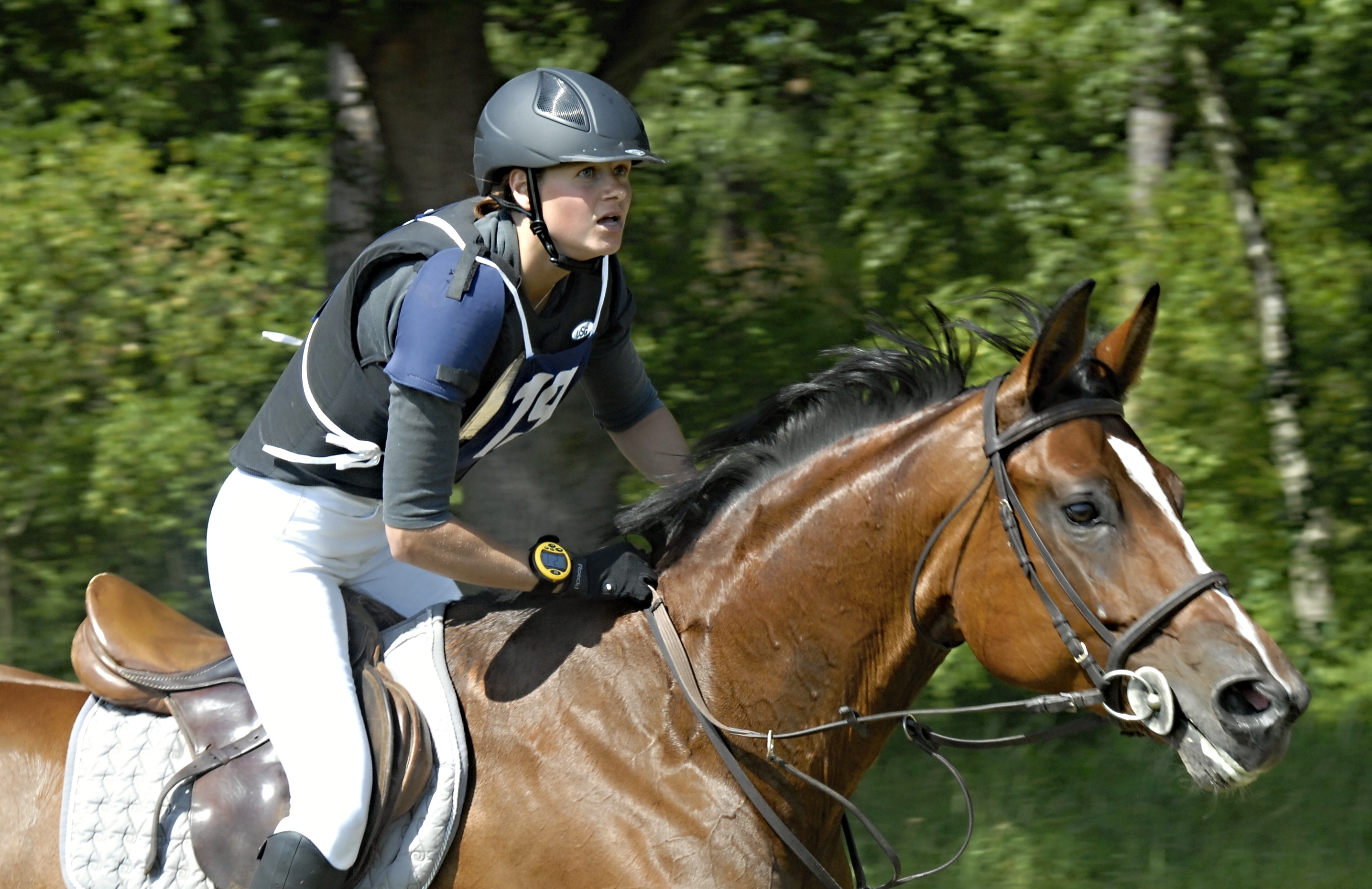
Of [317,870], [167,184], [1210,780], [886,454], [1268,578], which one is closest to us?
[1210,780]

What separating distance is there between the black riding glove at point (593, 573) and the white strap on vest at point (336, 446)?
42 cm

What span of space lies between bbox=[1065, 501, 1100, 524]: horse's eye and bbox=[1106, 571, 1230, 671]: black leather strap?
0.68 ft

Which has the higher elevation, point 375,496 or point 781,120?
point 375,496

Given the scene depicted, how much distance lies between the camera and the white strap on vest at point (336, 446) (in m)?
2.69

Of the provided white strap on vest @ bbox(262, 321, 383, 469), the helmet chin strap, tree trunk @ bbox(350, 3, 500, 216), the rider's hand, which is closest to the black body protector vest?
white strap on vest @ bbox(262, 321, 383, 469)

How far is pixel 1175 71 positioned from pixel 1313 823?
12.2 feet

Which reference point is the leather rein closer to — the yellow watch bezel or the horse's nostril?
the horse's nostril

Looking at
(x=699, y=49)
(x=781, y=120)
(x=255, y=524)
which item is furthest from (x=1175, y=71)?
(x=255, y=524)

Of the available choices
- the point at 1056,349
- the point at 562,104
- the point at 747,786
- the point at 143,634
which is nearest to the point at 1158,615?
the point at 1056,349

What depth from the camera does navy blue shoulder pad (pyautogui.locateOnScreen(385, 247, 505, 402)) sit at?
96.7 inches

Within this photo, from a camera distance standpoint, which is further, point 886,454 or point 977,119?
point 977,119

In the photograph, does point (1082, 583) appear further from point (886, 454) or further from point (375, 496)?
point (375, 496)

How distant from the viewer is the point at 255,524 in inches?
108

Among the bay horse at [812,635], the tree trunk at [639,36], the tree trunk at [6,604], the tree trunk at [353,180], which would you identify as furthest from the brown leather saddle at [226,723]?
the tree trunk at [6,604]
